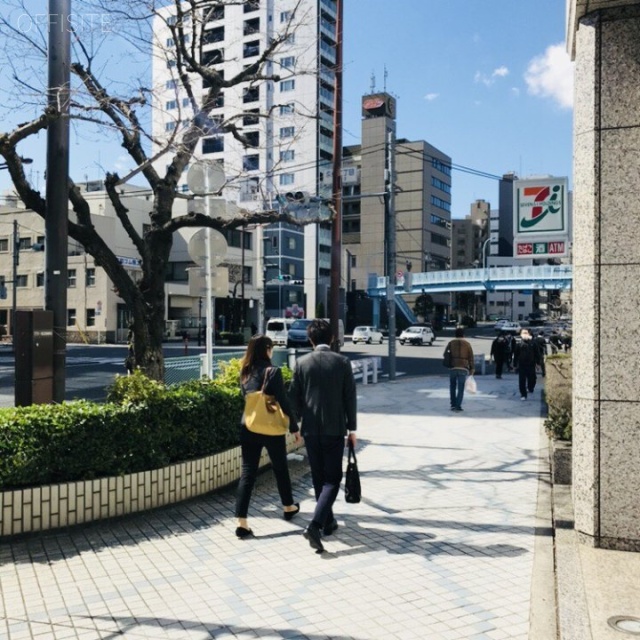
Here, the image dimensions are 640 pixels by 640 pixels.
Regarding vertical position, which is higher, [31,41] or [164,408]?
[31,41]

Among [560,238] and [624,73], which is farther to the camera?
[560,238]

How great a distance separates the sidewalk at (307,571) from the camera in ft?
12.3

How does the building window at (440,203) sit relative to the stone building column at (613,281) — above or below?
above

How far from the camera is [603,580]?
4199 millimetres

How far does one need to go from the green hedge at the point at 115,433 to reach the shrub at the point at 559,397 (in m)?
3.54

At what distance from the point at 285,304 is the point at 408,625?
62522 millimetres

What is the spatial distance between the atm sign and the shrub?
1.50 m

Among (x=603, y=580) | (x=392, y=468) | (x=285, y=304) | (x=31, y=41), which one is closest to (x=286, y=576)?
(x=603, y=580)

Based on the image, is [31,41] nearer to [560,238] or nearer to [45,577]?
→ [45,577]

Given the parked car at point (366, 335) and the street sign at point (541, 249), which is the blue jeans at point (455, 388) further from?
the parked car at point (366, 335)

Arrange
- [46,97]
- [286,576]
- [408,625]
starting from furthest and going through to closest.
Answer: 1. [46,97]
2. [286,576]
3. [408,625]

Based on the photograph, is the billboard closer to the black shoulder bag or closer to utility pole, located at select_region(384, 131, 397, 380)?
the black shoulder bag

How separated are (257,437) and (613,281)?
3041 millimetres

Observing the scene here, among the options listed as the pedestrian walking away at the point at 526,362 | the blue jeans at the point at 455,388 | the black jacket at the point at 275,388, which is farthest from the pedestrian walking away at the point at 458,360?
the black jacket at the point at 275,388
